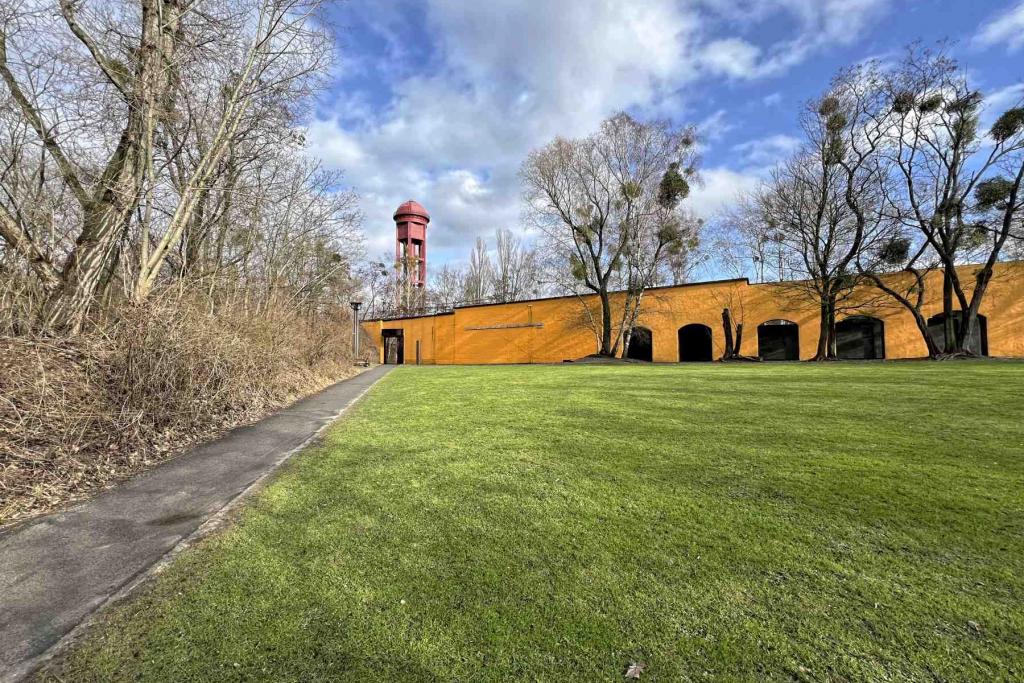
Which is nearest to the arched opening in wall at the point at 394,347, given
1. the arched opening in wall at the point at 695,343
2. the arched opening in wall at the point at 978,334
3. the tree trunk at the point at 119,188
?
the arched opening in wall at the point at 695,343

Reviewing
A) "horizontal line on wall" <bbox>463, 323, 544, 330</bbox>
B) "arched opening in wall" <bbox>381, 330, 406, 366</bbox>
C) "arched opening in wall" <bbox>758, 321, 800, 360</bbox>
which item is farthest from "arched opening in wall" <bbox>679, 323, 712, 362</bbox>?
"arched opening in wall" <bbox>381, 330, 406, 366</bbox>

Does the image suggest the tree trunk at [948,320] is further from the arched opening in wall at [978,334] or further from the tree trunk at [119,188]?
the tree trunk at [119,188]

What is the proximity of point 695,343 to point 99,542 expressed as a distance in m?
Result: 24.2

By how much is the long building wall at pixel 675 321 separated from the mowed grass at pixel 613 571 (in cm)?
1948

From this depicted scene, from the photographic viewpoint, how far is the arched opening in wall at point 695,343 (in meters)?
23.0

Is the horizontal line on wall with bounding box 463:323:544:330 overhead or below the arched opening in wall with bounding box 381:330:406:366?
overhead

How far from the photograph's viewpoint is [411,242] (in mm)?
36844

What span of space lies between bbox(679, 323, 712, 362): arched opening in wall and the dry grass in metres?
21.0

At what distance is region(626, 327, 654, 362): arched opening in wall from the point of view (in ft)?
81.1

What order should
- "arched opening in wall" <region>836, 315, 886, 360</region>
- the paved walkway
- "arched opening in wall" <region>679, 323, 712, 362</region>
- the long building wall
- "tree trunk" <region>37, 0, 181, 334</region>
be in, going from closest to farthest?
the paved walkway
"tree trunk" <region>37, 0, 181, 334</region>
the long building wall
"arched opening in wall" <region>836, 315, 886, 360</region>
"arched opening in wall" <region>679, 323, 712, 362</region>

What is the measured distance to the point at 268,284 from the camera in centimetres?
1142

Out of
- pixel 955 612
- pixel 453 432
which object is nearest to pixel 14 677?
pixel 955 612

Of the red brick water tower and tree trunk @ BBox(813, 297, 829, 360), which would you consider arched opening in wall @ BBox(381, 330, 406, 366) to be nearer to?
the red brick water tower

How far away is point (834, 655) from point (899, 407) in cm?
577
